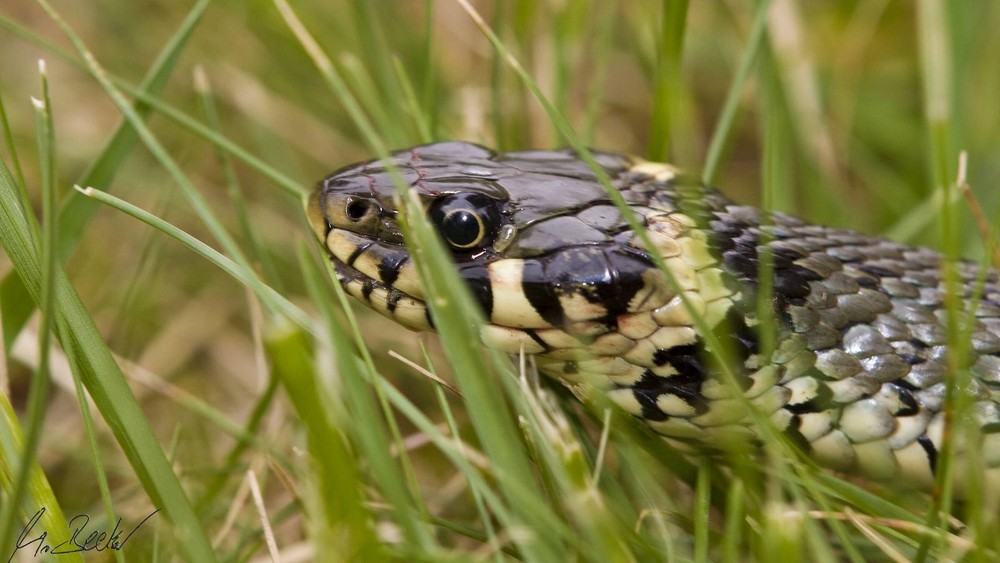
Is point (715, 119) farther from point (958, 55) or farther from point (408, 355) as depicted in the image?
point (408, 355)

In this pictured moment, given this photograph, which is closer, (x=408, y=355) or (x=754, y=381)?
(x=754, y=381)

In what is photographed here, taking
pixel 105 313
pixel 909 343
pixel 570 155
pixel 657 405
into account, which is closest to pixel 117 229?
pixel 105 313

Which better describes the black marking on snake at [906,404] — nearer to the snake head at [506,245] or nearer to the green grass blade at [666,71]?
the snake head at [506,245]

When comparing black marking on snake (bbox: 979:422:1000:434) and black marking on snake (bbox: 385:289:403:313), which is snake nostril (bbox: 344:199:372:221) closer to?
black marking on snake (bbox: 385:289:403:313)

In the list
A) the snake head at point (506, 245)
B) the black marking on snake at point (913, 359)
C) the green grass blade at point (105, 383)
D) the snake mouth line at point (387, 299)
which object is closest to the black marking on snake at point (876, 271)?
the black marking on snake at point (913, 359)

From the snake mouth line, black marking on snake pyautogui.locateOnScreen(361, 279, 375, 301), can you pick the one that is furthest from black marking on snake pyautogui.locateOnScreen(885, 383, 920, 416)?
black marking on snake pyautogui.locateOnScreen(361, 279, 375, 301)
